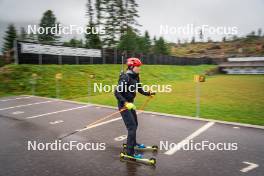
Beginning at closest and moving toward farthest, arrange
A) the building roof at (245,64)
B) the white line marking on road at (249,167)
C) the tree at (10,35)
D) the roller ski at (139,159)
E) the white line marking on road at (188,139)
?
1. the white line marking on road at (249,167)
2. the roller ski at (139,159)
3. the white line marking on road at (188,139)
4. the building roof at (245,64)
5. the tree at (10,35)

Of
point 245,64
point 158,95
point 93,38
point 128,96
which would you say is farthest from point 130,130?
point 93,38

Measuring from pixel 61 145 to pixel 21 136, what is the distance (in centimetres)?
164

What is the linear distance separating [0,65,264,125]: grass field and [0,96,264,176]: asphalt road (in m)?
2.14

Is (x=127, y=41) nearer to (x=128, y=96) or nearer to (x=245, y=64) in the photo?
(x=245, y=64)

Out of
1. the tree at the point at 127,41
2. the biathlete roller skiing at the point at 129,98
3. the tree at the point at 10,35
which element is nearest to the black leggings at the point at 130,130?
the biathlete roller skiing at the point at 129,98

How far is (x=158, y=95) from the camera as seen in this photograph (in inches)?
625

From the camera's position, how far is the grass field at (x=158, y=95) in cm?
1064

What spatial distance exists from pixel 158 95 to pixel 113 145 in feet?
32.4

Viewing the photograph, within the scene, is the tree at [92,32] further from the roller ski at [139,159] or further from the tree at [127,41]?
the roller ski at [139,159]

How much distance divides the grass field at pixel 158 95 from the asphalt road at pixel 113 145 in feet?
7.01

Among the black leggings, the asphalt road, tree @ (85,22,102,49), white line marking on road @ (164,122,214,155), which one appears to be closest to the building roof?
tree @ (85,22,102,49)

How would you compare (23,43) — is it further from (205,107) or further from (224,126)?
(224,126)

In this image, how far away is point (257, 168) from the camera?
4840 millimetres

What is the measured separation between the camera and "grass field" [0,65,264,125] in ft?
34.9
